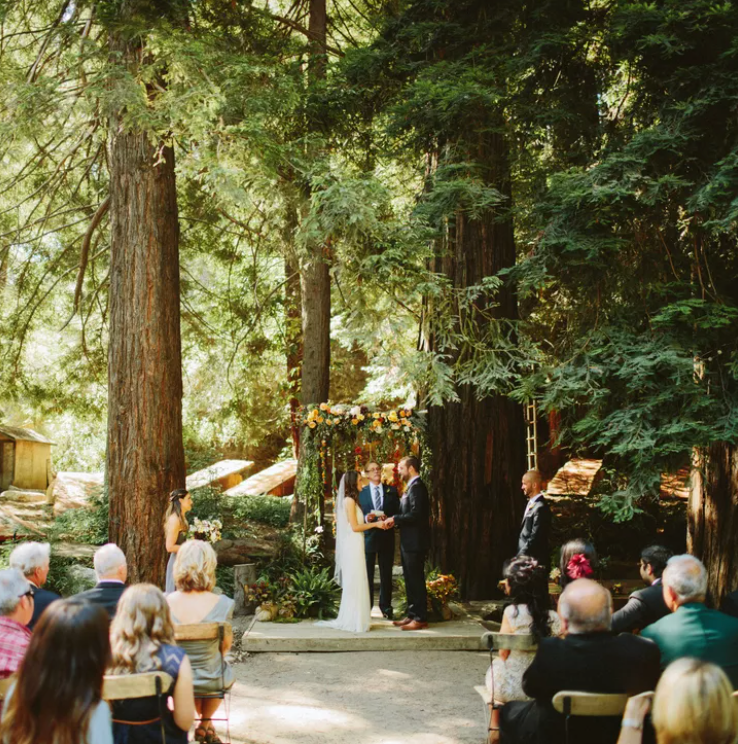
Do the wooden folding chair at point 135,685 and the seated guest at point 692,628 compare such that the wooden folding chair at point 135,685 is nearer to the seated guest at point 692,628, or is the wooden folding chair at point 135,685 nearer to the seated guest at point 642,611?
the seated guest at point 692,628

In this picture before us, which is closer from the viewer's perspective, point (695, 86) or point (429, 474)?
point (695, 86)

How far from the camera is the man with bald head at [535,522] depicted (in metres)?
7.72

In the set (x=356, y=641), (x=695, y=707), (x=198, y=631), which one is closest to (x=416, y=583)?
(x=356, y=641)

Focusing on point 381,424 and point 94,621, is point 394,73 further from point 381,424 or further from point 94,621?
point 94,621

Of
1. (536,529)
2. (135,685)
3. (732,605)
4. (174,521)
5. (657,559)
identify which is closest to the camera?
(135,685)

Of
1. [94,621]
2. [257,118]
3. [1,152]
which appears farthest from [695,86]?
[1,152]

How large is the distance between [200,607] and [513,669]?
192cm

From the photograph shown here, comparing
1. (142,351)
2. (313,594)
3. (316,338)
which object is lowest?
(313,594)

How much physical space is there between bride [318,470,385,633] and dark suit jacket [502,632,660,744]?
16.0ft

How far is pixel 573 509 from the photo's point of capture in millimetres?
13852

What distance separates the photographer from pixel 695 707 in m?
2.60

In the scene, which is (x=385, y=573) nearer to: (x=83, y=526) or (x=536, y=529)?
(x=536, y=529)

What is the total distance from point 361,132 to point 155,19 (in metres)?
2.78

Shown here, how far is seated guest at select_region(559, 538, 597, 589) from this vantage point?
5328 mm
